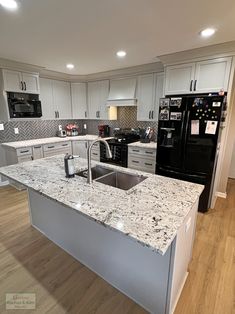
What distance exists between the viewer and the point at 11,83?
342 cm

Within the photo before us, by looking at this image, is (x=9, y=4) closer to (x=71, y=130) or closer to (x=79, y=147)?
(x=79, y=147)

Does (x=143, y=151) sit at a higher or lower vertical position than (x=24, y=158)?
higher

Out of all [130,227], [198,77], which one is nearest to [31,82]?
[198,77]

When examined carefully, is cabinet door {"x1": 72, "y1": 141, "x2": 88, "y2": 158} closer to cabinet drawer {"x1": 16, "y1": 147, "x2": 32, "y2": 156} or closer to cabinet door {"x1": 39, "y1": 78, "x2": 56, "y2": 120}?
cabinet door {"x1": 39, "y1": 78, "x2": 56, "y2": 120}

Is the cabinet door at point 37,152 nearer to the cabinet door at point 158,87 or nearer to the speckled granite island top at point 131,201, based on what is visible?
the speckled granite island top at point 131,201

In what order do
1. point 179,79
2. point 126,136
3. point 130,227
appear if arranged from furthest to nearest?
1. point 126,136
2. point 179,79
3. point 130,227

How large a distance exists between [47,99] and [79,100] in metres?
0.86

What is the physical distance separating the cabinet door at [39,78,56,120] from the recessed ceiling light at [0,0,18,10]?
2529 mm

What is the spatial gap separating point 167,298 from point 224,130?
256 centimetres

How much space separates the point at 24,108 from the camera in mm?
3645

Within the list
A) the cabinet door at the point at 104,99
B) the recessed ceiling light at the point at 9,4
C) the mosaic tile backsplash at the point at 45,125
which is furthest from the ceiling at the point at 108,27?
the mosaic tile backsplash at the point at 45,125

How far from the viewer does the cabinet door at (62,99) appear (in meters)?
4.38

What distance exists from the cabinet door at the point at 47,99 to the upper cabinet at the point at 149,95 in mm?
2115

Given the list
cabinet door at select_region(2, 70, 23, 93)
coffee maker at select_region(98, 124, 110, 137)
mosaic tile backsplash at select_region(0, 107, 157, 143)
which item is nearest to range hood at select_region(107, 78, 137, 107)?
mosaic tile backsplash at select_region(0, 107, 157, 143)
